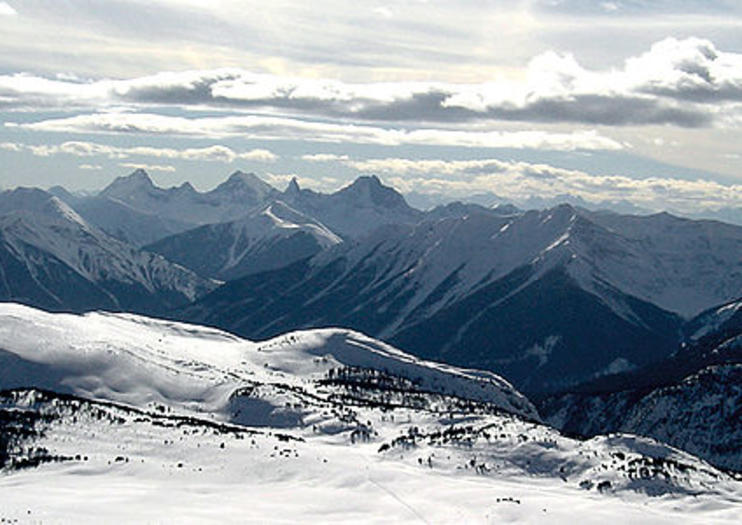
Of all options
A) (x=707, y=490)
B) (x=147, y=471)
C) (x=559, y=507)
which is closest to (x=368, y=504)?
(x=559, y=507)

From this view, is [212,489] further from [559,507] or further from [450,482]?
[559,507]

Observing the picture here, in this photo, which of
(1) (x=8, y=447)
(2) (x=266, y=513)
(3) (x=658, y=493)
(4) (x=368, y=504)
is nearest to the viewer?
(2) (x=266, y=513)

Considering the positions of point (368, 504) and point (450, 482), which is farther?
point (450, 482)

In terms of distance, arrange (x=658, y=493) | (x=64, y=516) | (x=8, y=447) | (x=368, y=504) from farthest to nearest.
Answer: (x=8, y=447)
(x=658, y=493)
(x=368, y=504)
(x=64, y=516)

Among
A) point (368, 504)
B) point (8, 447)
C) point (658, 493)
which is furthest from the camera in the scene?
point (8, 447)

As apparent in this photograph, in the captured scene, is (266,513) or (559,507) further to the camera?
(559,507)

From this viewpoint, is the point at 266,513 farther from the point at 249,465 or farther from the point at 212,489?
the point at 249,465

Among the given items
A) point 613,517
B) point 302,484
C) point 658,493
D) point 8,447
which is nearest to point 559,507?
point 613,517

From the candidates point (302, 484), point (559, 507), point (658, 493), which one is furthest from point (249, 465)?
point (658, 493)
